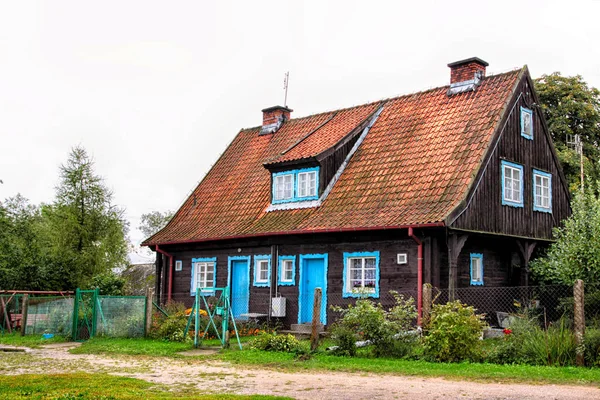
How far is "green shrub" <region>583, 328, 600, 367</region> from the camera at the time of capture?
1334cm

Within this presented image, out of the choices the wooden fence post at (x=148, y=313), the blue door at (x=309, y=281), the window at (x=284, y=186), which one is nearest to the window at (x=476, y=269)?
the blue door at (x=309, y=281)

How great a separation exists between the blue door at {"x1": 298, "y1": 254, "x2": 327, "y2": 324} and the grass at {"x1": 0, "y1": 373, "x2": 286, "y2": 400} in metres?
10.4

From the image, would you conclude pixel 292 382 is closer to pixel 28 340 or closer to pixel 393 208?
pixel 393 208

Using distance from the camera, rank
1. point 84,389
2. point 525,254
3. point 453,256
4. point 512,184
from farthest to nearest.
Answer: point 525,254, point 512,184, point 453,256, point 84,389

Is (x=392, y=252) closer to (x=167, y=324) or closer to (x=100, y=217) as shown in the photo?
(x=167, y=324)

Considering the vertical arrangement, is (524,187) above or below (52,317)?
above

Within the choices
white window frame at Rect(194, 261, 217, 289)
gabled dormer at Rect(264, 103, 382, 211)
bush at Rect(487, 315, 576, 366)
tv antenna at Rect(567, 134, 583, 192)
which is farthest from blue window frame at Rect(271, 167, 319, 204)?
tv antenna at Rect(567, 134, 583, 192)

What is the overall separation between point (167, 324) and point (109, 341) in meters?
1.65

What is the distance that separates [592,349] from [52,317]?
53.5ft

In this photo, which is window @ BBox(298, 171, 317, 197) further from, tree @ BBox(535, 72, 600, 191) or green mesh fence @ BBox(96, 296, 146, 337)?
tree @ BBox(535, 72, 600, 191)

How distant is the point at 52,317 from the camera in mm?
22844

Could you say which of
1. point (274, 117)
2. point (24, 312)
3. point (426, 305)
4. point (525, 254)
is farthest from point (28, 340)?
point (525, 254)

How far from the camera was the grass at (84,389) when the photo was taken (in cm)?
1005

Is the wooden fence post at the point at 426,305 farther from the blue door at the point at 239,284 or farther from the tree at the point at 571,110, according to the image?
the tree at the point at 571,110
